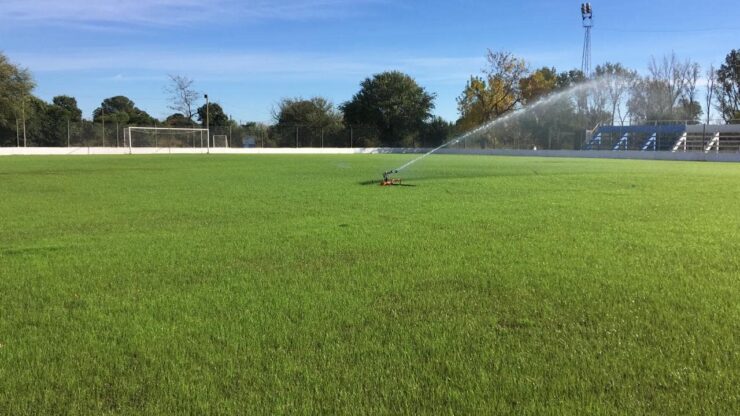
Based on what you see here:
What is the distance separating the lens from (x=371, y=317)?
13.1ft

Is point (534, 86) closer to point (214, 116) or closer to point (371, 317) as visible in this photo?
point (214, 116)

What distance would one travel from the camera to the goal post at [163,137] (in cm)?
5425

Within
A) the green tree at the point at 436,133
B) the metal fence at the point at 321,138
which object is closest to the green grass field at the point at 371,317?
the metal fence at the point at 321,138

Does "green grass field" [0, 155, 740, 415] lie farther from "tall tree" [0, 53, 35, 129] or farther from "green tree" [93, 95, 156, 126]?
"green tree" [93, 95, 156, 126]

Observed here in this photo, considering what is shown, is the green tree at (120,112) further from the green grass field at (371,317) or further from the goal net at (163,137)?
the green grass field at (371,317)

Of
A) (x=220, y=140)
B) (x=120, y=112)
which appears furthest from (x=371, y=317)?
(x=120, y=112)

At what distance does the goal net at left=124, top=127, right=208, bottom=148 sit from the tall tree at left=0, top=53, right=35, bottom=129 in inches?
425

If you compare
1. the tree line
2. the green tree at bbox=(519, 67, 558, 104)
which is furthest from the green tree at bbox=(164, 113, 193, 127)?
the green tree at bbox=(519, 67, 558, 104)

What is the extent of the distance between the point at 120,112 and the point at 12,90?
35.1 m

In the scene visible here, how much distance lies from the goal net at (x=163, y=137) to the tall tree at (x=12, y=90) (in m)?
10.8

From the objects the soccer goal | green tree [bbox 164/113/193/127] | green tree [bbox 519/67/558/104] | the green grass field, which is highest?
green tree [bbox 519/67/558/104]

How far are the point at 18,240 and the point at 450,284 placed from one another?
18.5ft

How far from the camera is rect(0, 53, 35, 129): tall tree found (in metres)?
53.4

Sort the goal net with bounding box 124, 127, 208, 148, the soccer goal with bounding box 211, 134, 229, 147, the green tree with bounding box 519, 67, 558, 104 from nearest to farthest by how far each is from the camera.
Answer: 1. the goal net with bounding box 124, 127, 208, 148
2. the soccer goal with bounding box 211, 134, 229, 147
3. the green tree with bounding box 519, 67, 558, 104
